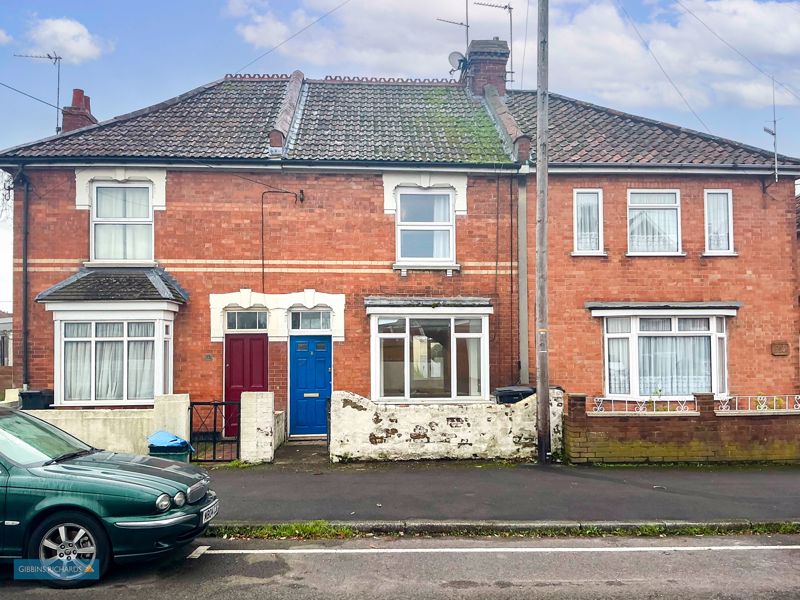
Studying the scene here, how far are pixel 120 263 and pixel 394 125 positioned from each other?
22.6 feet

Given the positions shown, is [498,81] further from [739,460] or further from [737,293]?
[739,460]

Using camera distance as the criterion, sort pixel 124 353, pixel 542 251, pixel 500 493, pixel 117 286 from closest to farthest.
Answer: pixel 500 493 < pixel 542 251 < pixel 117 286 < pixel 124 353

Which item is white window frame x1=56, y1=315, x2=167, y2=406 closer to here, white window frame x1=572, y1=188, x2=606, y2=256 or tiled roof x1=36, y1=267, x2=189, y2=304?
tiled roof x1=36, y1=267, x2=189, y2=304

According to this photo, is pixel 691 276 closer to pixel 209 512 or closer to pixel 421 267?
pixel 421 267

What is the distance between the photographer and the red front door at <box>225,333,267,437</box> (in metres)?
13.7

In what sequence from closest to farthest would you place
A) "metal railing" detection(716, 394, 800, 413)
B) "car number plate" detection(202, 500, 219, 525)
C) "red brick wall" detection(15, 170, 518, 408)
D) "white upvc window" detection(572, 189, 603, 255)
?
1. "car number plate" detection(202, 500, 219, 525)
2. "red brick wall" detection(15, 170, 518, 408)
3. "metal railing" detection(716, 394, 800, 413)
4. "white upvc window" detection(572, 189, 603, 255)

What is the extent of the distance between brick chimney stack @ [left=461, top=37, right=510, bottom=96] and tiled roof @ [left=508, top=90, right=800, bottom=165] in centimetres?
116

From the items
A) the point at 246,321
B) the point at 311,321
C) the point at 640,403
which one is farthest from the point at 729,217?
the point at 246,321

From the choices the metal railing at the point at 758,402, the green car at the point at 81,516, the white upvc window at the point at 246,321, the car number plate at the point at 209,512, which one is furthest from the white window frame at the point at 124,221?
the metal railing at the point at 758,402

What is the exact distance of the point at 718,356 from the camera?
1416 centimetres

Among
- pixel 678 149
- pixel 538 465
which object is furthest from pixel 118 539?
pixel 678 149

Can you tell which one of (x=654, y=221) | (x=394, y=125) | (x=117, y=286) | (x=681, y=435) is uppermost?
(x=394, y=125)

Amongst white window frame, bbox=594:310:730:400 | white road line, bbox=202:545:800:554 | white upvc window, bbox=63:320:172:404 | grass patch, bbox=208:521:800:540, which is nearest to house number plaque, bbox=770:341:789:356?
white window frame, bbox=594:310:730:400

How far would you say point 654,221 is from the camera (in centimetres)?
1448
